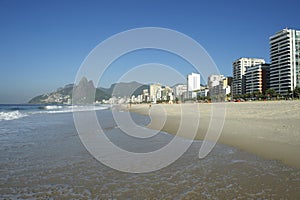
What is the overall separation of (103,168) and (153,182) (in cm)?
147

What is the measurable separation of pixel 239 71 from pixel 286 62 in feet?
128

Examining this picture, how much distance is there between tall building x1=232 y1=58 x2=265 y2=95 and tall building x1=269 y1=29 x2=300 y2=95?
28.0 m

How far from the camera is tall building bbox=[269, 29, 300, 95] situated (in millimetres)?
88125

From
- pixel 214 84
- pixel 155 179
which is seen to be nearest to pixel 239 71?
pixel 214 84

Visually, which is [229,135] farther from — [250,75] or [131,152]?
[250,75]

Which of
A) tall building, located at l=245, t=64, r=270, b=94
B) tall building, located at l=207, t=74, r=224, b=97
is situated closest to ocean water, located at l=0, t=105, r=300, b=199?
tall building, located at l=245, t=64, r=270, b=94

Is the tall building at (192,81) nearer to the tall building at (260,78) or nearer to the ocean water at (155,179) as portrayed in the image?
the tall building at (260,78)

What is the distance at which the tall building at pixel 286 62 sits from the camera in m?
88.1

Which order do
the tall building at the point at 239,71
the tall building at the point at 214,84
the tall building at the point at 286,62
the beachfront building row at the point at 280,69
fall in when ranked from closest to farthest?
the tall building at the point at 286,62 < the beachfront building row at the point at 280,69 < the tall building at the point at 239,71 < the tall building at the point at 214,84

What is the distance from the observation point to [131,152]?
6934mm

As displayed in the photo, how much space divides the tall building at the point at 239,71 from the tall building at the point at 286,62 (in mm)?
27965

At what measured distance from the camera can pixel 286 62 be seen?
90.5m

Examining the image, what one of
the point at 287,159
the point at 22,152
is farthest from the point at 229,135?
the point at 22,152

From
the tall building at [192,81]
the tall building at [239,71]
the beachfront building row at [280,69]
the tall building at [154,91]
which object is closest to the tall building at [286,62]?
the beachfront building row at [280,69]
